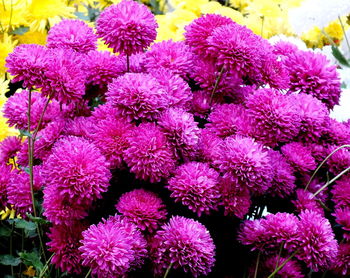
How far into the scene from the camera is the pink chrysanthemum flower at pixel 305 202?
851 mm

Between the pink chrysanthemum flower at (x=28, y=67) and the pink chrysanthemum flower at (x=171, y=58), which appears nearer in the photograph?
the pink chrysanthemum flower at (x=28, y=67)

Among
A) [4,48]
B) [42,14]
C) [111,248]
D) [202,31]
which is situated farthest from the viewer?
[42,14]

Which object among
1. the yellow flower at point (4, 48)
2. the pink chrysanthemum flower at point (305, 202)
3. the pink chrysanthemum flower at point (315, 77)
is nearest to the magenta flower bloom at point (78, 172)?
the pink chrysanthemum flower at point (305, 202)

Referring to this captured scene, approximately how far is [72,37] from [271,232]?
19.0 inches

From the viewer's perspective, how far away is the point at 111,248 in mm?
679

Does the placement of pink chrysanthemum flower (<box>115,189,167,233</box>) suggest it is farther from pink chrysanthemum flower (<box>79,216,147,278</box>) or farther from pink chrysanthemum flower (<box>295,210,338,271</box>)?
pink chrysanthemum flower (<box>295,210,338,271</box>)

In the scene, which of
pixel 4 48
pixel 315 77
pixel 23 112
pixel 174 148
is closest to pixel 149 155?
pixel 174 148

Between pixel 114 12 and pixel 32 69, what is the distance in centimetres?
17

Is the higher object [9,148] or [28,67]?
[28,67]

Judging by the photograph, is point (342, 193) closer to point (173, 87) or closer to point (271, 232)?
point (271, 232)

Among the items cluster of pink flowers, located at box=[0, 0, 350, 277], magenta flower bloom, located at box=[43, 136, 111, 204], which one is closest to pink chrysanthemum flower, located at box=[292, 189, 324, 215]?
cluster of pink flowers, located at box=[0, 0, 350, 277]

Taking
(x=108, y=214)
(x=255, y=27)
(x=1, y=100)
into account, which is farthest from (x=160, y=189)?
(x=255, y=27)

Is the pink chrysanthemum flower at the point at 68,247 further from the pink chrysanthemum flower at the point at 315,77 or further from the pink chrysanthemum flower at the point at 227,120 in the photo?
the pink chrysanthemum flower at the point at 315,77

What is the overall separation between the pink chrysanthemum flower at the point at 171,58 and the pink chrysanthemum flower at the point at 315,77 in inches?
7.8
